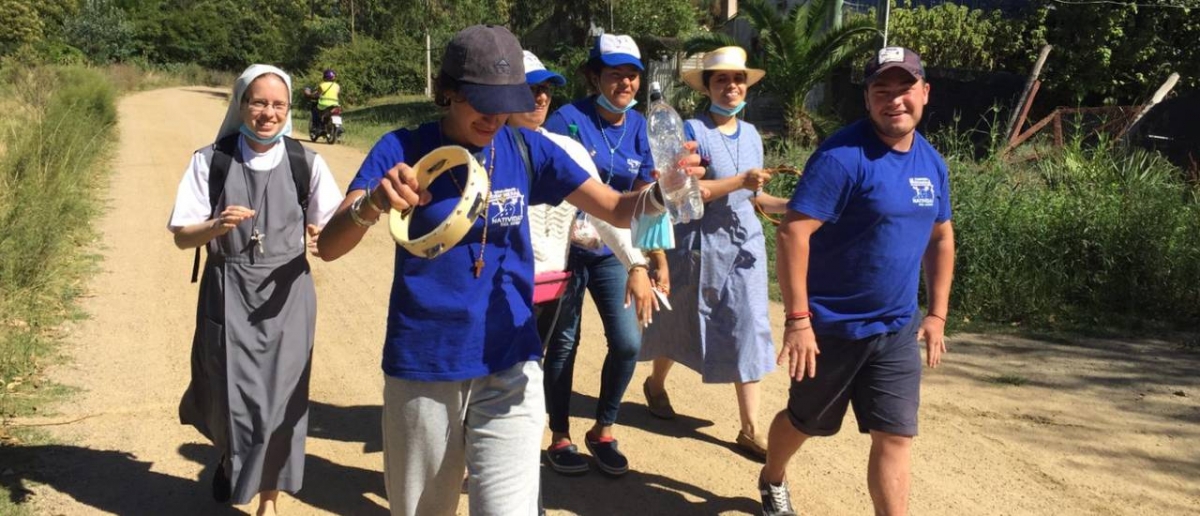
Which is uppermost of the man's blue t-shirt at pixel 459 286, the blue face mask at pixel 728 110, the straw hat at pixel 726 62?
the straw hat at pixel 726 62

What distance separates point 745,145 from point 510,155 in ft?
6.86

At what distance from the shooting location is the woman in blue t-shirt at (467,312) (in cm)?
279

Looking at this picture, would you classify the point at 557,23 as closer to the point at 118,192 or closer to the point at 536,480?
the point at 118,192

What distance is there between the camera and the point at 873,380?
3592 mm

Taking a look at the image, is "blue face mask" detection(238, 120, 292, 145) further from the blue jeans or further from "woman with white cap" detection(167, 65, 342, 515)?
the blue jeans

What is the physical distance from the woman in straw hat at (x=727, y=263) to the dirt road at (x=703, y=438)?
1.61ft

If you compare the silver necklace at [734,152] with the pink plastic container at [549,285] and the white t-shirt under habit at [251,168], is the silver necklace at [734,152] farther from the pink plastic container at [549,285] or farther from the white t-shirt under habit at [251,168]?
the white t-shirt under habit at [251,168]

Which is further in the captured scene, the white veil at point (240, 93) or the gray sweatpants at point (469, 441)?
the white veil at point (240, 93)

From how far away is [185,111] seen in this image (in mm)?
31406

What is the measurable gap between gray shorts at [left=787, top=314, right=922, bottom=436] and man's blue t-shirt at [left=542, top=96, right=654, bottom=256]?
1.20 meters

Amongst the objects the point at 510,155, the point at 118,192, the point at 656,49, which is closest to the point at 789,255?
the point at 510,155

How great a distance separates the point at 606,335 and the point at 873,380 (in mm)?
1435

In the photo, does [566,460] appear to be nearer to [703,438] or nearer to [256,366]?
[703,438]

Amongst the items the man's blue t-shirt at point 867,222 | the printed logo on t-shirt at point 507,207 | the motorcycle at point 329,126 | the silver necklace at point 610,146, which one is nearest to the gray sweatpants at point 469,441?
the printed logo on t-shirt at point 507,207
